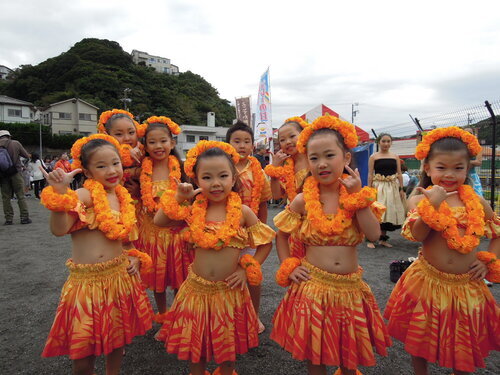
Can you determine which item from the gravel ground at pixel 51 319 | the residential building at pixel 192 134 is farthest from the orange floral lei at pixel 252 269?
the residential building at pixel 192 134

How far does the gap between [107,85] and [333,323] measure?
6022 cm

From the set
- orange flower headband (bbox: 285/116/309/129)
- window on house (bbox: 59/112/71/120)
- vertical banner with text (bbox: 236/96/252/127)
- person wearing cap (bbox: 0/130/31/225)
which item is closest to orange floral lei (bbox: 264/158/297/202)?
orange flower headband (bbox: 285/116/309/129)

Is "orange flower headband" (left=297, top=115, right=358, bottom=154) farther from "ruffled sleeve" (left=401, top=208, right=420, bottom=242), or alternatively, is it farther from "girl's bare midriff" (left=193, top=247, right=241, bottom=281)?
"girl's bare midriff" (left=193, top=247, right=241, bottom=281)

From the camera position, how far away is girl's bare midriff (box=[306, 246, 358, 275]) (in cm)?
212

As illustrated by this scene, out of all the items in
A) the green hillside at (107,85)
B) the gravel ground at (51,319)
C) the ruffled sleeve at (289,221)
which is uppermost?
the green hillside at (107,85)

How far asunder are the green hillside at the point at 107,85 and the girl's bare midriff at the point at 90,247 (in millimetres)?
46665

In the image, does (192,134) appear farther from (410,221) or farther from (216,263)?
(410,221)

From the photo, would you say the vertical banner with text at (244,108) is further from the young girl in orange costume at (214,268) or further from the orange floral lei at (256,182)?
the young girl in orange costume at (214,268)

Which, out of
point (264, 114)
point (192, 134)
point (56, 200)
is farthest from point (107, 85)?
point (56, 200)

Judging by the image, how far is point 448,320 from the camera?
212 centimetres

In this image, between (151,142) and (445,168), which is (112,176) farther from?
(445,168)

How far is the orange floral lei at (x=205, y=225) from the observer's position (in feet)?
7.27

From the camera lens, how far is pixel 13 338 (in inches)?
118

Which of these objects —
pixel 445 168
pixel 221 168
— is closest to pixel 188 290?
pixel 221 168
